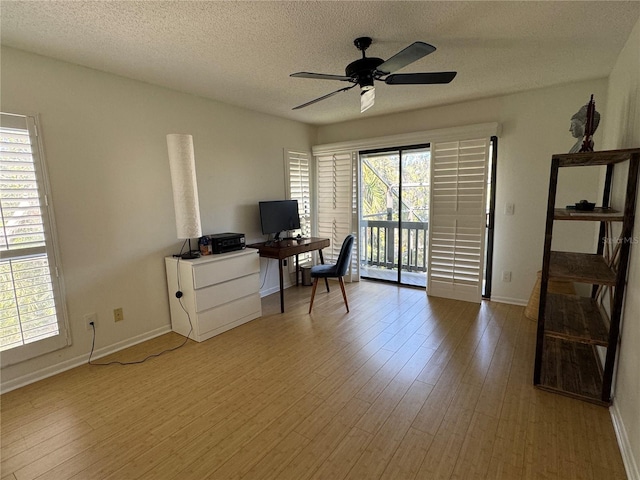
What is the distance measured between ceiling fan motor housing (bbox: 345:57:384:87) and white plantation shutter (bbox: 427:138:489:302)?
2.00 m

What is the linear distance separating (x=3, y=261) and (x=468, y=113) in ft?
14.7

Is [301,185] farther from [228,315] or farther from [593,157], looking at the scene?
[593,157]

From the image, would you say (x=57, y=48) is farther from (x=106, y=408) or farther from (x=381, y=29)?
(x=106, y=408)

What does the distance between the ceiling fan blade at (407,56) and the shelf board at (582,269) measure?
5.13 ft

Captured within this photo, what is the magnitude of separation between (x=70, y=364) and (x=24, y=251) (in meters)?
0.95

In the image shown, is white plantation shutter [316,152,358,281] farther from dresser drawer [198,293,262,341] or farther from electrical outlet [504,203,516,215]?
electrical outlet [504,203,516,215]

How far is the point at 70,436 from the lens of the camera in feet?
5.90

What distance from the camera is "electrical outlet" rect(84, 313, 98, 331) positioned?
8.43 feet

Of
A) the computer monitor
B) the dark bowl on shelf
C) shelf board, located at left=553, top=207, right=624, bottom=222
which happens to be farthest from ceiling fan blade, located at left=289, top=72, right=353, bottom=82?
the computer monitor

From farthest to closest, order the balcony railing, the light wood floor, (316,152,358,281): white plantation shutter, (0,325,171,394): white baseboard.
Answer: the balcony railing < (316,152,358,281): white plantation shutter < (0,325,171,394): white baseboard < the light wood floor

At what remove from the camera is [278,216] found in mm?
4035

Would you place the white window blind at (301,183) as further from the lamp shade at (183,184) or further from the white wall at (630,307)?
the white wall at (630,307)

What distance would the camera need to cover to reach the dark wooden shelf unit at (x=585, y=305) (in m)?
1.81

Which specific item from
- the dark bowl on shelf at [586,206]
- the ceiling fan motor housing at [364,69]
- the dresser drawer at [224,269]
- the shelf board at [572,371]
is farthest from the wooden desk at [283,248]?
the dark bowl on shelf at [586,206]
